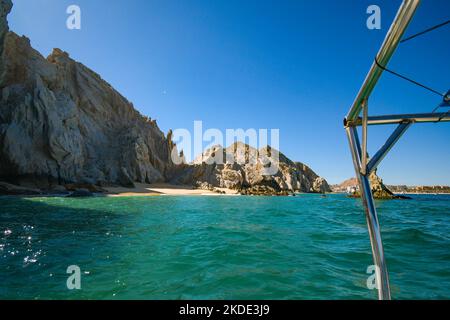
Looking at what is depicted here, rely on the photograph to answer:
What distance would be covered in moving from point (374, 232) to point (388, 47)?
2.12 meters

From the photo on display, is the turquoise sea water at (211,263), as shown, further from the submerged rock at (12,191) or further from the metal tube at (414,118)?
the submerged rock at (12,191)

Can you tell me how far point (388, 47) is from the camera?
7.93 ft

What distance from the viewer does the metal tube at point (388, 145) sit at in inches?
123

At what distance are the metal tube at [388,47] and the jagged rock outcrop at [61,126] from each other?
39.7 m

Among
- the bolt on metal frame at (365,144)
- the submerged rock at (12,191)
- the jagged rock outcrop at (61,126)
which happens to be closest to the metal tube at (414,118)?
the bolt on metal frame at (365,144)

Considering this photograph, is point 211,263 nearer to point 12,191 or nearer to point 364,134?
point 364,134

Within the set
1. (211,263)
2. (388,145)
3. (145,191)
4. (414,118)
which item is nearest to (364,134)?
(388,145)

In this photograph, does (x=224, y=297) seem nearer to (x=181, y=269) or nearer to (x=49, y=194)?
(x=181, y=269)

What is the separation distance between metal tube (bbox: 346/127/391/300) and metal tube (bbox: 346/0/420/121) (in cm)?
59

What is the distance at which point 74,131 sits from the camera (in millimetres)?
48781

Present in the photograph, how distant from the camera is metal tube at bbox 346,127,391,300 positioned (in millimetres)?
2941

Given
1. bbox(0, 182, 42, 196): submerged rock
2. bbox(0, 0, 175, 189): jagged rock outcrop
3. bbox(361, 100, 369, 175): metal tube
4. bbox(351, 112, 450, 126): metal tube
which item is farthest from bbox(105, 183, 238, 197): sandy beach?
bbox(351, 112, 450, 126): metal tube
